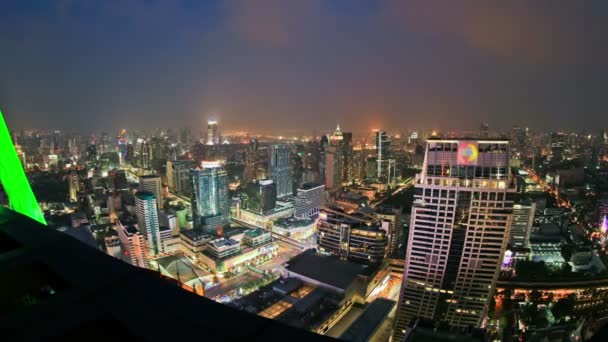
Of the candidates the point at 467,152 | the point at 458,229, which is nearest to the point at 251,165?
the point at 458,229

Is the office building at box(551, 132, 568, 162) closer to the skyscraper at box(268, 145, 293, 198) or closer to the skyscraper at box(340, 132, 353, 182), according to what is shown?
the skyscraper at box(340, 132, 353, 182)

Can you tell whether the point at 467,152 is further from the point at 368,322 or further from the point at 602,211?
the point at 602,211

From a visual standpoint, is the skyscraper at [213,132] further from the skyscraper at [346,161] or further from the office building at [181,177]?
the skyscraper at [346,161]

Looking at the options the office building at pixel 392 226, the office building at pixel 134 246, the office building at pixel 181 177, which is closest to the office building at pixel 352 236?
the office building at pixel 392 226

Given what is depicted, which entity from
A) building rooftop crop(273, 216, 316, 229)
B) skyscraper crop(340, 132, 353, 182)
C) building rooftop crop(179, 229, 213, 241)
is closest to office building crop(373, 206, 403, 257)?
building rooftop crop(273, 216, 316, 229)

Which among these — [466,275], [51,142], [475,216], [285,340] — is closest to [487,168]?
[475,216]

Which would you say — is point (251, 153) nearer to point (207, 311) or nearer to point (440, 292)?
point (440, 292)
